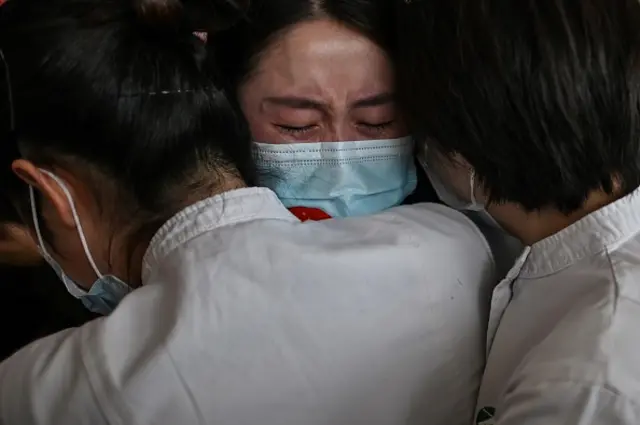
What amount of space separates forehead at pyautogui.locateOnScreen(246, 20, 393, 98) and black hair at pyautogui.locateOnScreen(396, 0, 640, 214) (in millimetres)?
122

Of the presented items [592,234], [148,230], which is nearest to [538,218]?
[592,234]

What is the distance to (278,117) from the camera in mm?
1025

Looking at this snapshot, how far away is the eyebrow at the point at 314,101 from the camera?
1.01 metres

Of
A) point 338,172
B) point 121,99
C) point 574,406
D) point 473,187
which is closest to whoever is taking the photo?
point 574,406

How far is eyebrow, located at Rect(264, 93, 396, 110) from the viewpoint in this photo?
1012 millimetres

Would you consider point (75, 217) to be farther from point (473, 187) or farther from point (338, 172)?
point (473, 187)

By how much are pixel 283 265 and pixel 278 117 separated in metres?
0.30

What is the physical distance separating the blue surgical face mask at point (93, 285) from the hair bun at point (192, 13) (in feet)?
0.66

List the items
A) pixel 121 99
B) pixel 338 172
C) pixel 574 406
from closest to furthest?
pixel 574 406 → pixel 121 99 → pixel 338 172

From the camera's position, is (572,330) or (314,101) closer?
(572,330)

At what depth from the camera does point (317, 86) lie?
1002mm

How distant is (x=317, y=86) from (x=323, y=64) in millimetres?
30

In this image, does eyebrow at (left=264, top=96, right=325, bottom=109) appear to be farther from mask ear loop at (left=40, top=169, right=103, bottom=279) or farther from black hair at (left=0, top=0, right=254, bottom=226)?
mask ear loop at (left=40, top=169, right=103, bottom=279)

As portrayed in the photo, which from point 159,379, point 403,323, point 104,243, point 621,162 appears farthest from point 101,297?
point 621,162
